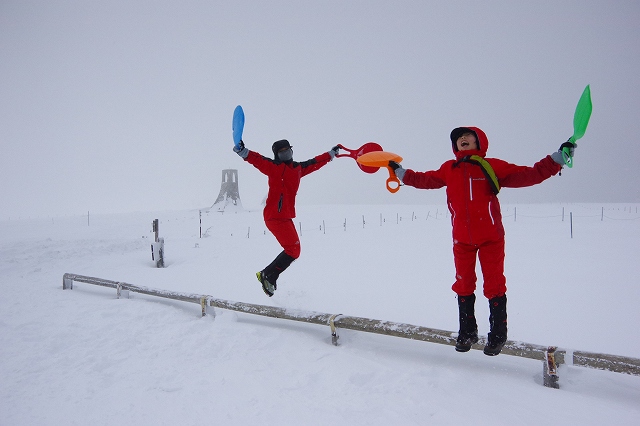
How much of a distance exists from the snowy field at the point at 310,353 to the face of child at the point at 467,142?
2.50 metres

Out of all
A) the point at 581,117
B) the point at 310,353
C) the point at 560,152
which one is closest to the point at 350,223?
the point at 310,353

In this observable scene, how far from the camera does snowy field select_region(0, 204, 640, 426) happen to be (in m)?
3.43

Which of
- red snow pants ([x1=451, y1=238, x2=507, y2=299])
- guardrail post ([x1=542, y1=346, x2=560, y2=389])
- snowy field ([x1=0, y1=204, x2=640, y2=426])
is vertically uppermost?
red snow pants ([x1=451, y1=238, x2=507, y2=299])

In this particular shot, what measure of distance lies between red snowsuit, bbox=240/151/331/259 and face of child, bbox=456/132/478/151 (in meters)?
2.14

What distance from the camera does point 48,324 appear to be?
19.3 feet

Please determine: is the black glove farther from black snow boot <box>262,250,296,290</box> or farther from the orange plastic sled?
black snow boot <box>262,250,296,290</box>

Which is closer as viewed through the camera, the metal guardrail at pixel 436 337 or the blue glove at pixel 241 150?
the metal guardrail at pixel 436 337

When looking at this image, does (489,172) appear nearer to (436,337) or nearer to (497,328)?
(497,328)

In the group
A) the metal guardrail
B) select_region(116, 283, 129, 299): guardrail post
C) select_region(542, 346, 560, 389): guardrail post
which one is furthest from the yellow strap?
select_region(116, 283, 129, 299): guardrail post

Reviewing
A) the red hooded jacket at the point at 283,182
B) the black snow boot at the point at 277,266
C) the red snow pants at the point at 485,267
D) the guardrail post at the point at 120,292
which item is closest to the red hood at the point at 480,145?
the red snow pants at the point at 485,267

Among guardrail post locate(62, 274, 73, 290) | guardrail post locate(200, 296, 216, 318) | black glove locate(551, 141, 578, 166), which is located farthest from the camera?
guardrail post locate(62, 274, 73, 290)

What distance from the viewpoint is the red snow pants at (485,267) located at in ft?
10.2

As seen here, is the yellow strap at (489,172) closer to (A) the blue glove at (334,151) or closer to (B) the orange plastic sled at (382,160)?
(B) the orange plastic sled at (382,160)

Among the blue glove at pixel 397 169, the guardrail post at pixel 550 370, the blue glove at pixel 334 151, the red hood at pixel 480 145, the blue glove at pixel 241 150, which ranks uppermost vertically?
the blue glove at pixel 334 151
